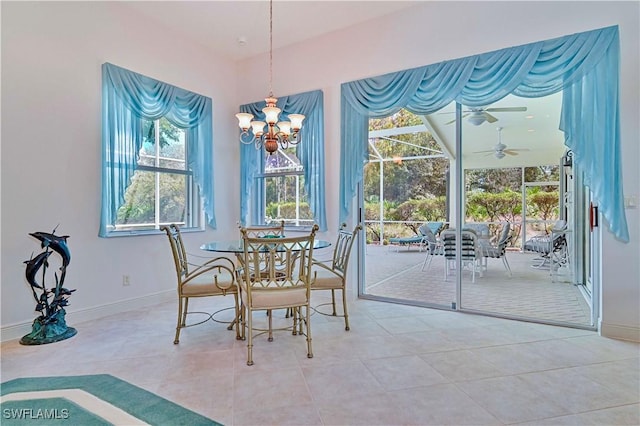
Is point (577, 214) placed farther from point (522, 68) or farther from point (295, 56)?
point (295, 56)

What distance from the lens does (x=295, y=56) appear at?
4695 mm

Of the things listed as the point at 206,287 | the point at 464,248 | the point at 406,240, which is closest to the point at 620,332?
the point at 464,248

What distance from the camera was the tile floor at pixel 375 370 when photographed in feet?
6.20

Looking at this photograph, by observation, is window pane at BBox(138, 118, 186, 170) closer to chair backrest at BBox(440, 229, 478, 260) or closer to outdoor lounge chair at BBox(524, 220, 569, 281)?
chair backrest at BBox(440, 229, 478, 260)

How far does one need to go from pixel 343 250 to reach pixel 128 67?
3.06 meters

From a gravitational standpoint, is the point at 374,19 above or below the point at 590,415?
above

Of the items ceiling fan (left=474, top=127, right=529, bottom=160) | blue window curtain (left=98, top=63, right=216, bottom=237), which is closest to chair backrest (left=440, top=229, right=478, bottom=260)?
ceiling fan (left=474, top=127, right=529, bottom=160)

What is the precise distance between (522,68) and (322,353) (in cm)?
306

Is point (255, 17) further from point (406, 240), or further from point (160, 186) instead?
point (406, 240)

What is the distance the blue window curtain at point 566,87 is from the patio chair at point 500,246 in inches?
53.5

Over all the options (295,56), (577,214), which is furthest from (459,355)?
(295,56)

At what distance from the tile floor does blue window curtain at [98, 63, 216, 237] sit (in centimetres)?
129

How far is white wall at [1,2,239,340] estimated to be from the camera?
2975 mm

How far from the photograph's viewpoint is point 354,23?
4203 millimetres
